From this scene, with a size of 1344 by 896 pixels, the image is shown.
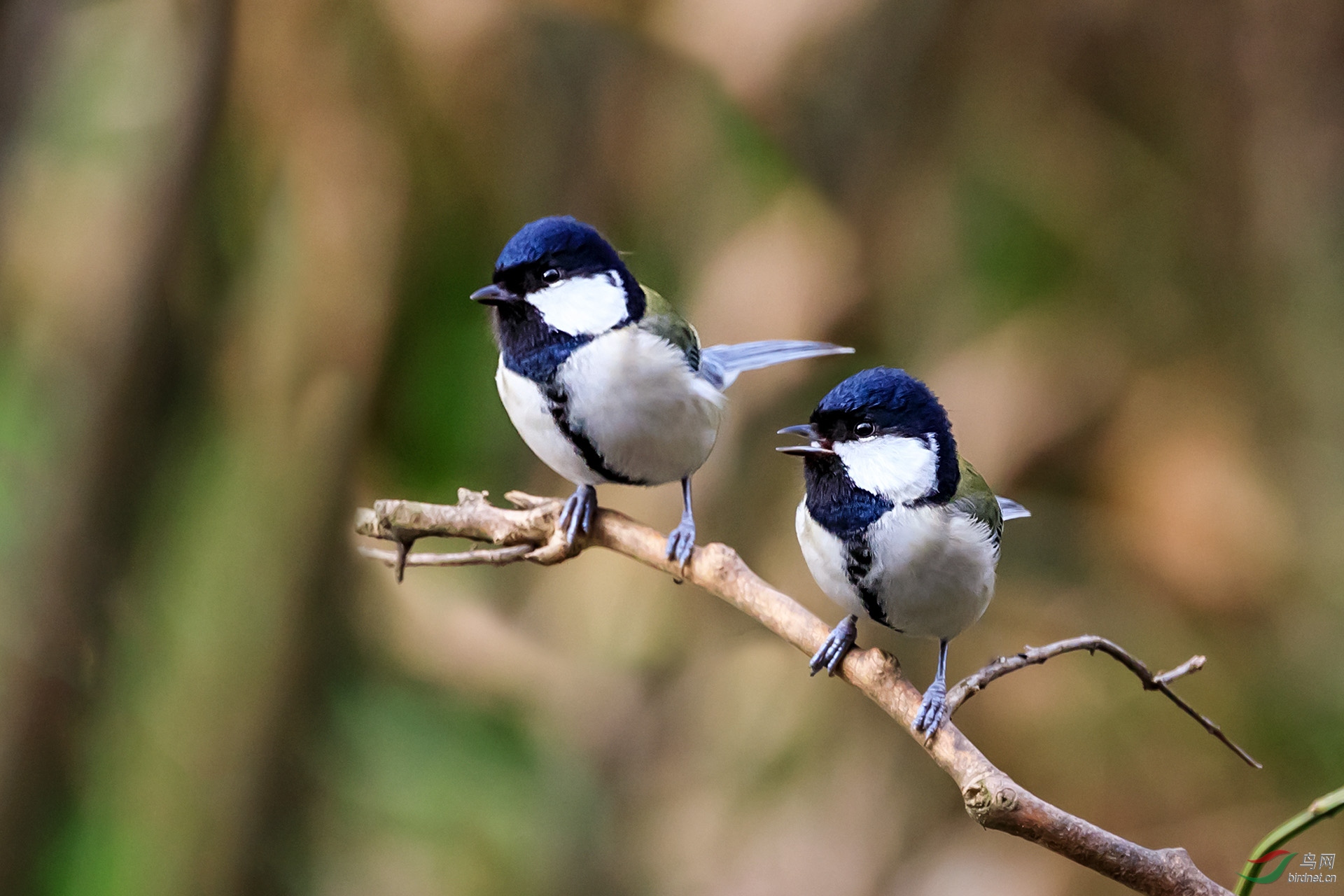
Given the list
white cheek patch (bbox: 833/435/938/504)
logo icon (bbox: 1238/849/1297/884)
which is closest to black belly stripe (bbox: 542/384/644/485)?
white cheek patch (bbox: 833/435/938/504)

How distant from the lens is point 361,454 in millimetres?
1360

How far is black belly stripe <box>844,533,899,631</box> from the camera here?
63 cm

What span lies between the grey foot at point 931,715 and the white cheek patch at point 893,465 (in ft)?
0.39

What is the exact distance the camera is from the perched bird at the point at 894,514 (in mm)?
593

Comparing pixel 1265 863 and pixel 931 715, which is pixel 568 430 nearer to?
pixel 931 715

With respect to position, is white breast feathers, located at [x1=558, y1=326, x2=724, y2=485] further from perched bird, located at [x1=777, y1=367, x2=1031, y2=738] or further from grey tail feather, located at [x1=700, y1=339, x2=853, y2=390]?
perched bird, located at [x1=777, y1=367, x2=1031, y2=738]

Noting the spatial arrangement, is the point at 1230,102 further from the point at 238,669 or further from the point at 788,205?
the point at 238,669

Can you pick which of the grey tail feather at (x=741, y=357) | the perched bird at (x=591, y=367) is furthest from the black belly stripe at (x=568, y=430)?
the grey tail feather at (x=741, y=357)

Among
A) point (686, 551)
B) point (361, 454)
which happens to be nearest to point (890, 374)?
point (686, 551)

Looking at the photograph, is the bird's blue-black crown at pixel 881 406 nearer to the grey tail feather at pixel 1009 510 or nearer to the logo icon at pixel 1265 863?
the grey tail feather at pixel 1009 510

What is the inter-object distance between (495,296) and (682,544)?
261 millimetres

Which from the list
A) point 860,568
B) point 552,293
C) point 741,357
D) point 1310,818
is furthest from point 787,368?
point 1310,818

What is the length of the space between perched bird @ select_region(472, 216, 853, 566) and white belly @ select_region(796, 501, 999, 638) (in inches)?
5.6

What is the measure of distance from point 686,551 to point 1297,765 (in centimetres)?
111
